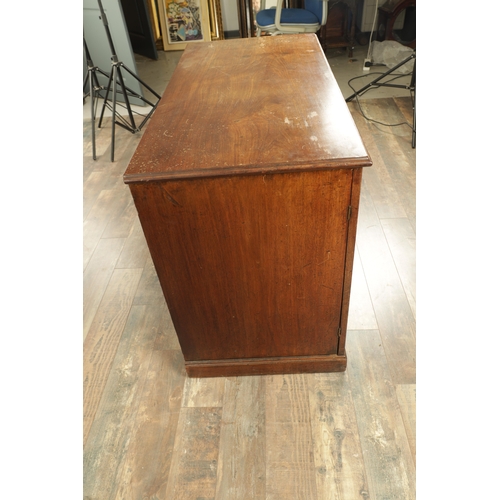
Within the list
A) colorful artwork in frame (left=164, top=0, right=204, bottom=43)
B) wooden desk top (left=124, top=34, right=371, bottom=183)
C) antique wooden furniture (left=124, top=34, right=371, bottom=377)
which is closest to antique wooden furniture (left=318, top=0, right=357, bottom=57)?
colorful artwork in frame (left=164, top=0, right=204, bottom=43)

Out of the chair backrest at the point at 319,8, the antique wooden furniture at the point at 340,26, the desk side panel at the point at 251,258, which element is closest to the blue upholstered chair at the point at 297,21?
the chair backrest at the point at 319,8

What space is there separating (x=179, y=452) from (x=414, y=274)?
3.90 feet

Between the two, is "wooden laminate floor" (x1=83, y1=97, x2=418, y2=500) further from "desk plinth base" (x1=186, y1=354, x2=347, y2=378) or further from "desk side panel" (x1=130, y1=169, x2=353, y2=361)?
"desk side panel" (x1=130, y1=169, x2=353, y2=361)

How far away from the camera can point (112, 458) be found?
1.37 meters

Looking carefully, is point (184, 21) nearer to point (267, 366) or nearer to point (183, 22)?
point (183, 22)

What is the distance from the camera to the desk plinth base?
1518 millimetres

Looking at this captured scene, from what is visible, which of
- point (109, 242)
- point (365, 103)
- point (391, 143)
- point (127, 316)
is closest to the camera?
point (127, 316)

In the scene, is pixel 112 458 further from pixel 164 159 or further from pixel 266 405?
pixel 164 159

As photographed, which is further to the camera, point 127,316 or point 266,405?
point 127,316

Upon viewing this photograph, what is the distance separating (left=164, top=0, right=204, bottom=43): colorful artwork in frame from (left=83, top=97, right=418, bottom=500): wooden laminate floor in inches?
131

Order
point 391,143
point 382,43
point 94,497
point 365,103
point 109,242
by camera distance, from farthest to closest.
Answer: point 382,43 → point 365,103 → point 391,143 → point 109,242 → point 94,497

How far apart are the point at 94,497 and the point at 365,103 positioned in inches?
118

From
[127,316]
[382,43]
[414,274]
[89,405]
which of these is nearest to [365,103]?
[382,43]

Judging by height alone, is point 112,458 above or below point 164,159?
below
